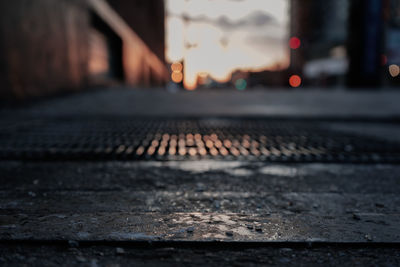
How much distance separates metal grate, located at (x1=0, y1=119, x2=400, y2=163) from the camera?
227cm

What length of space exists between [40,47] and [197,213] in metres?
5.99

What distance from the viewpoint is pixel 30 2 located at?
18.4 feet

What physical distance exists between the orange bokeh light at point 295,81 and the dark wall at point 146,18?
1729 centimetres

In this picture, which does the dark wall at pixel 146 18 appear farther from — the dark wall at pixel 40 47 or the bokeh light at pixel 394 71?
the bokeh light at pixel 394 71

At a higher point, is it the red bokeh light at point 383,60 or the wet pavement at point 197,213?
the red bokeh light at point 383,60

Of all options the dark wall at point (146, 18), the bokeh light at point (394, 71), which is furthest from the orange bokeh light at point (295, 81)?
the dark wall at point (146, 18)

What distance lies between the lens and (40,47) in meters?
6.00

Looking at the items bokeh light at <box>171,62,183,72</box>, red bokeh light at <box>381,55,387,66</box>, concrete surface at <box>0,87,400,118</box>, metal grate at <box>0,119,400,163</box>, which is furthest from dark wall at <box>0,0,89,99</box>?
bokeh light at <box>171,62,183,72</box>

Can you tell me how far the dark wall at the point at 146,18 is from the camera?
15092mm

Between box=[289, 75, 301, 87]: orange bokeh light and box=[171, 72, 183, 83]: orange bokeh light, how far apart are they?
1443cm

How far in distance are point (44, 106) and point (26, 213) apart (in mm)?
4584

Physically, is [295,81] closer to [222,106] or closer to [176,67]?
[176,67]

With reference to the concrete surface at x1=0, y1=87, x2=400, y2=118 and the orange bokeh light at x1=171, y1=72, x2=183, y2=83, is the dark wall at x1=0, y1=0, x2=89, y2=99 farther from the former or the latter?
the orange bokeh light at x1=171, y1=72, x2=183, y2=83

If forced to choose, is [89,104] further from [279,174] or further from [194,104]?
[279,174]
